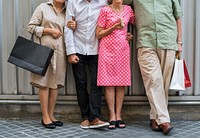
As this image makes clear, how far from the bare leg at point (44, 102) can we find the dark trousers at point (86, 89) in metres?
0.46

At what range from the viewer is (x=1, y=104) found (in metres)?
6.10

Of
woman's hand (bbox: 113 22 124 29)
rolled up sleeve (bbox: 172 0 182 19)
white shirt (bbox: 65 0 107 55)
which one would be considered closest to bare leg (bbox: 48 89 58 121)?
white shirt (bbox: 65 0 107 55)

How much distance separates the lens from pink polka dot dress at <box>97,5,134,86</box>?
18.2 feet

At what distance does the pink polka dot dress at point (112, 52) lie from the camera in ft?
18.2

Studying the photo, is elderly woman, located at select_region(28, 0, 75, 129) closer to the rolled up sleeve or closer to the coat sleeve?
the coat sleeve

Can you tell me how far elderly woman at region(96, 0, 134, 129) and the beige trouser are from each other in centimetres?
26

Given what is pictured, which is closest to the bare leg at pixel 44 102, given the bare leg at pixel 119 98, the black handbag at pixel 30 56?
the black handbag at pixel 30 56

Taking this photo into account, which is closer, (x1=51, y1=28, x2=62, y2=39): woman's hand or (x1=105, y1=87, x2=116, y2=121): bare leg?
(x1=51, y1=28, x2=62, y2=39): woman's hand

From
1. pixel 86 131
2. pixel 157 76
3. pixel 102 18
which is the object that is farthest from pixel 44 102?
pixel 157 76

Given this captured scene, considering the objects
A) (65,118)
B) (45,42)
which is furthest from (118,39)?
(65,118)

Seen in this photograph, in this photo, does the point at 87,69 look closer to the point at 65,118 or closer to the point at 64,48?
the point at 64,48

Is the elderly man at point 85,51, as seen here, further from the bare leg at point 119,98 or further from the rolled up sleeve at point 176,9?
the rolled up sleeve at point 176,9

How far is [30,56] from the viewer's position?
5.52 meters

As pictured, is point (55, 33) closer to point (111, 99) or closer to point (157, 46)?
point (111, 99)
